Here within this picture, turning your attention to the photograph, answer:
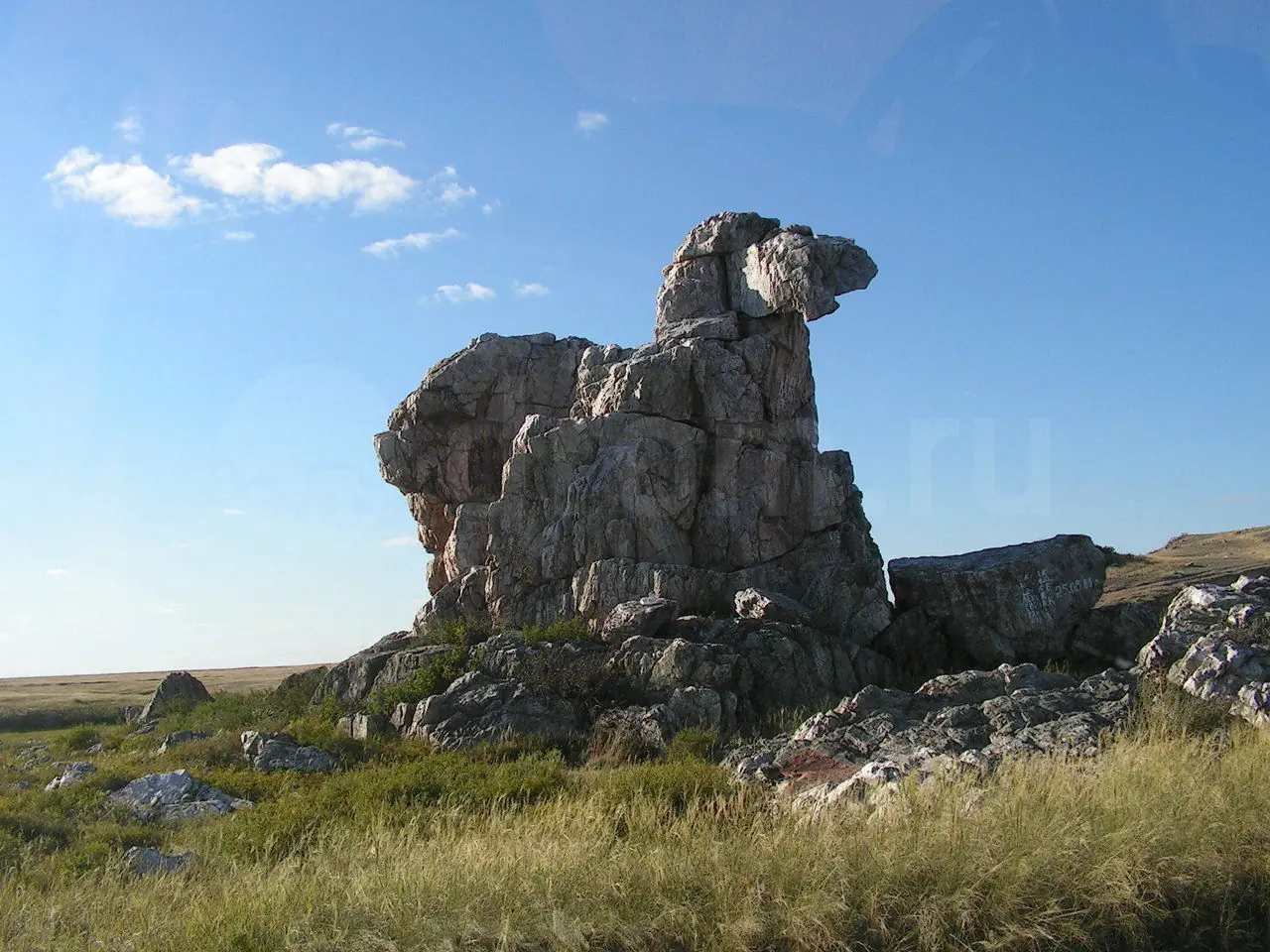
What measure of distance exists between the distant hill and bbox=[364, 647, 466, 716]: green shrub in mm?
19836

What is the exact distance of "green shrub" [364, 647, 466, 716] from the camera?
24891 millimetres

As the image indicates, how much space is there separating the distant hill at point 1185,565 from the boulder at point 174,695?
1166 inches

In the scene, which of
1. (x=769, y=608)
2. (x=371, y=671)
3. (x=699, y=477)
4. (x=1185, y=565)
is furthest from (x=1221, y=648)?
(x=1185, y=565)

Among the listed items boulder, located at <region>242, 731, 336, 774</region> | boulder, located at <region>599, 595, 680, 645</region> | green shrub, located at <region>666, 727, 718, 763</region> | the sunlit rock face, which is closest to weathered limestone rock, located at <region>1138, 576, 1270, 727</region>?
green shrub, located at <region>666, 727, 718, 763</region>

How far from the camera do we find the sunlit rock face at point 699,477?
29.3 m

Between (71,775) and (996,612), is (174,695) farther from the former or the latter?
(996,612)

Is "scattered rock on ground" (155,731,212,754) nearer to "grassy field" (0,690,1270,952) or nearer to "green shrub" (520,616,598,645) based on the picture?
"green shrub" (520,616,598,645)

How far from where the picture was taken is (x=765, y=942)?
25.6ft

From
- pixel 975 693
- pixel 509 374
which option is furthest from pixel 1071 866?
pixel 509 374

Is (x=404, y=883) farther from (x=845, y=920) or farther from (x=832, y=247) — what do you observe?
(x=832, y=247)

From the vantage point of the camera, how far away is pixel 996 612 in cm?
2711

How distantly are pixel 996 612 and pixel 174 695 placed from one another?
84.0ft

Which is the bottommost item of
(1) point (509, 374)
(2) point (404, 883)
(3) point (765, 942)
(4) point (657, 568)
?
(3) point (765, 942)

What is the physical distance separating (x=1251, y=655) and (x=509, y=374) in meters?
25.5
